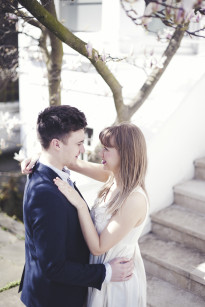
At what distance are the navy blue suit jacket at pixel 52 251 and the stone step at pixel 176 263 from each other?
48.8 inches

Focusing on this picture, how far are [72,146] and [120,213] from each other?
47 cm

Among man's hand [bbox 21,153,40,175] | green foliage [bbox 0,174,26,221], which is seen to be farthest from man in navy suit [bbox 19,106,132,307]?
green foliage [bbox 0,174,26,221]

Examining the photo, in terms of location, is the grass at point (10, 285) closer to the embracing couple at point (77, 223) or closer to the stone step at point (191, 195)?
the embracing couple at point (77, 223)

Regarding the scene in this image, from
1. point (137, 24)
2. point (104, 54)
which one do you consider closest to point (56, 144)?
point (137, 24)

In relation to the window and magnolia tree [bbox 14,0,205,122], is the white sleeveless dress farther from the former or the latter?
the window

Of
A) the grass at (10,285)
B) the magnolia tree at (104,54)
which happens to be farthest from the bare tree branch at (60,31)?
the grass at (10,285)

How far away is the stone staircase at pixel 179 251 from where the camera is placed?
2.99m

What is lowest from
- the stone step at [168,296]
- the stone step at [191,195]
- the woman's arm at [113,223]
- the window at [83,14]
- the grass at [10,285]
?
the grass at [10,285]

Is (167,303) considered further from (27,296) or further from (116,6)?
(116,6)

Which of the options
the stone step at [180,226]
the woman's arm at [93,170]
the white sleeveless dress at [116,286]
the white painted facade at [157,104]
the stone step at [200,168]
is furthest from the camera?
the stone step at [200,168]

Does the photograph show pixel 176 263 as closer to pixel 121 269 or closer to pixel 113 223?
pixel 121 269

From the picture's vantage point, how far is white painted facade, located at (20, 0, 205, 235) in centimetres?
365

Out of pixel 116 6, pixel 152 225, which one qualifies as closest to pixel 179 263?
pixel 152 225

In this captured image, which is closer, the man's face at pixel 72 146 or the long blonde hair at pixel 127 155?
the man's face at pixel 72 146
